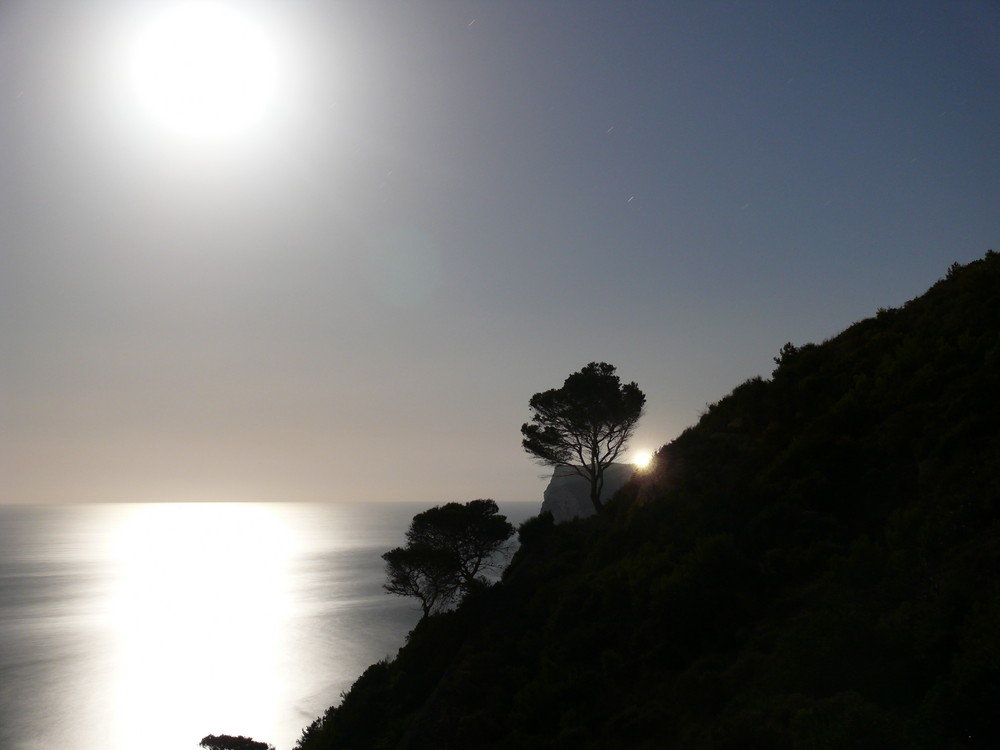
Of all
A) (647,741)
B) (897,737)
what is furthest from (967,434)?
(647,741)

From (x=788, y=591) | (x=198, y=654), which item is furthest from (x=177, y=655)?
(x=788, y=591)

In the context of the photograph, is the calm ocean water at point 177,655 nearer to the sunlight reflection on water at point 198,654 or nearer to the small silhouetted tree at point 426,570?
the sunlight reflection on water at point 198,654

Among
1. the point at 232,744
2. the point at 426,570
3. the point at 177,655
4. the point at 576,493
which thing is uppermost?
the point at 576,493

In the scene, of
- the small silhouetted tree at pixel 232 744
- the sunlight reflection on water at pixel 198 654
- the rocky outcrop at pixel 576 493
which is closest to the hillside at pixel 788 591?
the small silhouetted tree at pixel 232 744

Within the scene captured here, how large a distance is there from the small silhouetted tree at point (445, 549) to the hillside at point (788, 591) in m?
12.1

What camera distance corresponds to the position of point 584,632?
19.0m

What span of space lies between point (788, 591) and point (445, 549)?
94.8 ft

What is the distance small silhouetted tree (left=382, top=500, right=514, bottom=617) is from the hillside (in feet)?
39.8

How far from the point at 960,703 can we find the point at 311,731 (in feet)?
115

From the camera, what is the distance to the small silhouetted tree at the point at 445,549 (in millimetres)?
40062

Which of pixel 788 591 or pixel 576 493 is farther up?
pixel 576 493

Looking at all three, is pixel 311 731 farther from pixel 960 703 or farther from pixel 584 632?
pixel 960 703

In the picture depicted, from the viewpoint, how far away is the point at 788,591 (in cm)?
1473

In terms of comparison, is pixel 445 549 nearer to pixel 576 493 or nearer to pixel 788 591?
pixel 788 591
